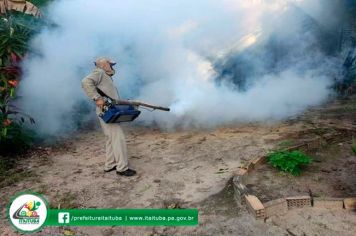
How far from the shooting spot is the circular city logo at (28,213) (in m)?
4.38

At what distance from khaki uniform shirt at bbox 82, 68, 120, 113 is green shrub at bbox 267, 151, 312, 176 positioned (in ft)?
8.37

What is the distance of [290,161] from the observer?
17.6 ft

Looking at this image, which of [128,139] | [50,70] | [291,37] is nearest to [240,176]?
[128,139]

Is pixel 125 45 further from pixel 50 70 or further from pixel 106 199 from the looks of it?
pixel 106 199

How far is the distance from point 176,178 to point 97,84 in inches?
70.9

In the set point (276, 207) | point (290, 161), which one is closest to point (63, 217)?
point (276, 207)

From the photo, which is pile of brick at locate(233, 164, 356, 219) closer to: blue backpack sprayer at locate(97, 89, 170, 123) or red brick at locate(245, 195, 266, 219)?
red brick at locate(245, 195, 266, 219)

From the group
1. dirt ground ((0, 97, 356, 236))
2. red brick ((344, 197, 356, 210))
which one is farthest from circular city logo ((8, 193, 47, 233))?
red brick ((344, 197, 356, 210))

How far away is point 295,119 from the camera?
26.5 ft

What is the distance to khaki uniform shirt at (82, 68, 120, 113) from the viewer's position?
5.65 meters

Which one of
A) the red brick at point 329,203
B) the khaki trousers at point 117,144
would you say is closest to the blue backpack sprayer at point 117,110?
the khaki trousers at point 117,144

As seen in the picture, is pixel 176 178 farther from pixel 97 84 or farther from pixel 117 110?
pixel 97 84

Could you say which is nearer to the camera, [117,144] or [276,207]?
[276,207]

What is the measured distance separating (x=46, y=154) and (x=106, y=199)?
2472 mm
